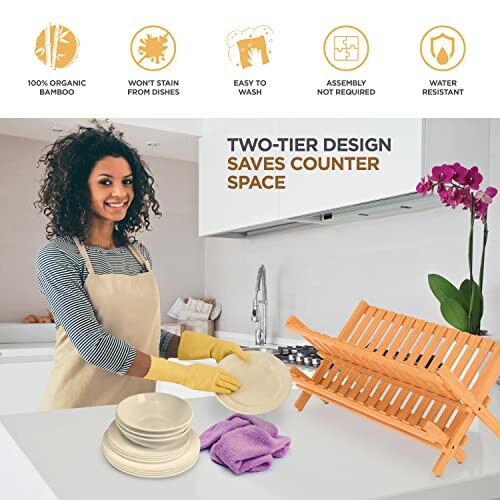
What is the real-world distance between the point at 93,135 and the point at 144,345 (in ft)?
2.21

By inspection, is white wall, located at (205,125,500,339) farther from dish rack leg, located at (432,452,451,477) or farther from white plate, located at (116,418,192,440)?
white plate, located at (116,418,192,440)

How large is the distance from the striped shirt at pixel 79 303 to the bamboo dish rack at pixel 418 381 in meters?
0.53

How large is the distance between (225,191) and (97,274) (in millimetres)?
1445

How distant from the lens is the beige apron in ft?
6.26

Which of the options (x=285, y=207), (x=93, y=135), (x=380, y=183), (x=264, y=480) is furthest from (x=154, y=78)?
(x=264, y=480)

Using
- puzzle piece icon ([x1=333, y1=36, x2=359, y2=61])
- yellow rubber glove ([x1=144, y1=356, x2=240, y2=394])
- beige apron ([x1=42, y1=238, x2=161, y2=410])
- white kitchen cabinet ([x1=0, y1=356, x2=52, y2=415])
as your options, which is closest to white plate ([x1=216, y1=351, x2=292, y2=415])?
yellow rubber glove ([x1=144, y1=356, x2=240, y2=394])

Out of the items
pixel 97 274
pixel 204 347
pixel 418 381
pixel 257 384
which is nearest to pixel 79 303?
pixel 97 274

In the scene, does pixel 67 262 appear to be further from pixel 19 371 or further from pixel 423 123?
pixel 19 371

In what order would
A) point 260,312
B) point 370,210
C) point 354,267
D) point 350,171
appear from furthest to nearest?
point 260,312
point 354,267
point 370,210
point 350,171

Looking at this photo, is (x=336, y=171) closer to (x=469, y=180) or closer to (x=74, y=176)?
(x=469, y=180)

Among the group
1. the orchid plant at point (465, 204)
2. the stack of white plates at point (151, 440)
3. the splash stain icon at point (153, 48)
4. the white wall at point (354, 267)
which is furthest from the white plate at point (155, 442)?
the splash stain icon at point (153, 48)

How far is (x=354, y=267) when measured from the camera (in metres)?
2.88

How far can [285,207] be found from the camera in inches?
110

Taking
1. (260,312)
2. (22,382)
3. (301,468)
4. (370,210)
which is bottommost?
(22,382)
